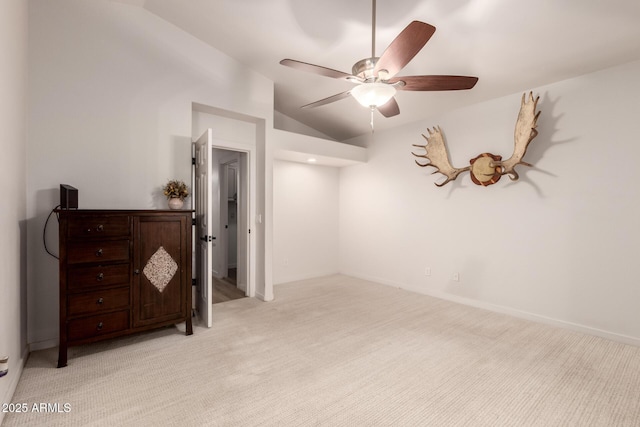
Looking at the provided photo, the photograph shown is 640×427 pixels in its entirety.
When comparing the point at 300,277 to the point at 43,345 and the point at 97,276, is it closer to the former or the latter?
the point at 97,276

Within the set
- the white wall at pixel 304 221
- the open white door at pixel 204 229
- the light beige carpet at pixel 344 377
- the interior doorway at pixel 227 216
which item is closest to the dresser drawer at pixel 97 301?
the light beige carpet at pixel 344 377

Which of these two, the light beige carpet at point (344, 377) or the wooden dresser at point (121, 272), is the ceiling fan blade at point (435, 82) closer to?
the light beige carpet at point (344, 377)

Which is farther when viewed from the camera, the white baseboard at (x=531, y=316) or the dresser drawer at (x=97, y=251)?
the white baseboard at (x=531, y=316)

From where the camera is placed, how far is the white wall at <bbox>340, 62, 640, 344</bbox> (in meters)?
2.73

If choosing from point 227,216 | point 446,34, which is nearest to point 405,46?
point 446,34

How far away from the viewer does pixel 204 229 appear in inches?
120

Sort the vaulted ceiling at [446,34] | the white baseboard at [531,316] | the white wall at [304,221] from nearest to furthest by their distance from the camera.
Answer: the vaulted ceiling at [446,34] → the white baseboard at [531,316] → the white wall at [304,221]

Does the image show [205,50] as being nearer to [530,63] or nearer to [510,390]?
[530,63]

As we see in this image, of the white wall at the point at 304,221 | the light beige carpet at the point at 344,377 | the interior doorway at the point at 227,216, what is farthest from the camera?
the interior doorway at the point at 227,216

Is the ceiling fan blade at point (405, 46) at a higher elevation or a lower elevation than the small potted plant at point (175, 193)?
higher

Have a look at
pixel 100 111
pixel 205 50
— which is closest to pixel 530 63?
pixel 205 50

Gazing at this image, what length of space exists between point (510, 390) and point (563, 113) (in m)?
2.77

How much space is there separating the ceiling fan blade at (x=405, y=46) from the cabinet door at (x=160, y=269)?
2201 millimetres

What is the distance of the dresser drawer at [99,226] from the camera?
7.48ft
